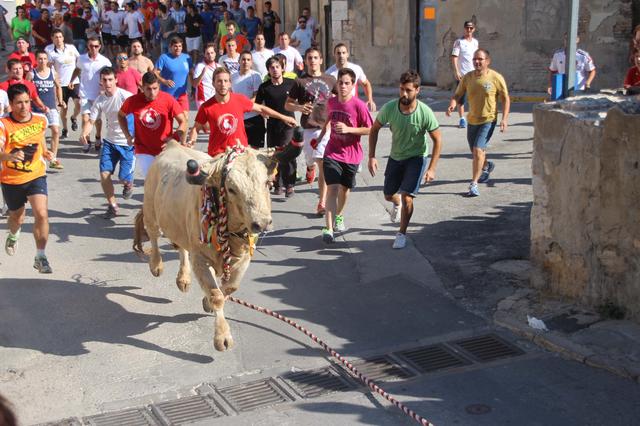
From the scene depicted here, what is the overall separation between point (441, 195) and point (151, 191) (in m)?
4.96

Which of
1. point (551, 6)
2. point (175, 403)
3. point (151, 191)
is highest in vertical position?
point (551, 6)

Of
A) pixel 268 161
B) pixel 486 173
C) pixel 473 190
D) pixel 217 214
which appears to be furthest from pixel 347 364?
pixel 486 173

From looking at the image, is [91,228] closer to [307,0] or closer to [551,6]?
[551,6]

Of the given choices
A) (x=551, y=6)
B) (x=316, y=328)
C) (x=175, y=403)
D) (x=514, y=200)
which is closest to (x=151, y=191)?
(x=316, y=328)

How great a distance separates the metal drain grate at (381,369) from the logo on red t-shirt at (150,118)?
4697 millimetres

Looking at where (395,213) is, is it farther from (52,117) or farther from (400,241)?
(52,117)

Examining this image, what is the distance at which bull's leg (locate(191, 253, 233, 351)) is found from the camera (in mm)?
7516

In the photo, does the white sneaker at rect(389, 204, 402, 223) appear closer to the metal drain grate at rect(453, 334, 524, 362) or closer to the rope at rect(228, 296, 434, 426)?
the rope at rect(228, 296, 434, 426)

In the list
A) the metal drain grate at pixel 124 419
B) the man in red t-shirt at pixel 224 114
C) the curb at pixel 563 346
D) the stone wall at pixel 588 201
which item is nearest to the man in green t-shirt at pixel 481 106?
the man in red t-shirt at pixel 224 114

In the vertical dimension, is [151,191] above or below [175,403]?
above

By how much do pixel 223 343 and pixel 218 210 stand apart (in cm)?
110

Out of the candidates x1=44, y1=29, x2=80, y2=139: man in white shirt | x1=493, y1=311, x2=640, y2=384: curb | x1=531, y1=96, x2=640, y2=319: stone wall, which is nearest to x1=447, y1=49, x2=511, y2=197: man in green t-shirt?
x1=531, y1=96, x2=640, y2=319: stone wall

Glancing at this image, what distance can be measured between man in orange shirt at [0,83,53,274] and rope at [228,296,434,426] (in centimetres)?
221

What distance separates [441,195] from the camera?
12.8 metres
